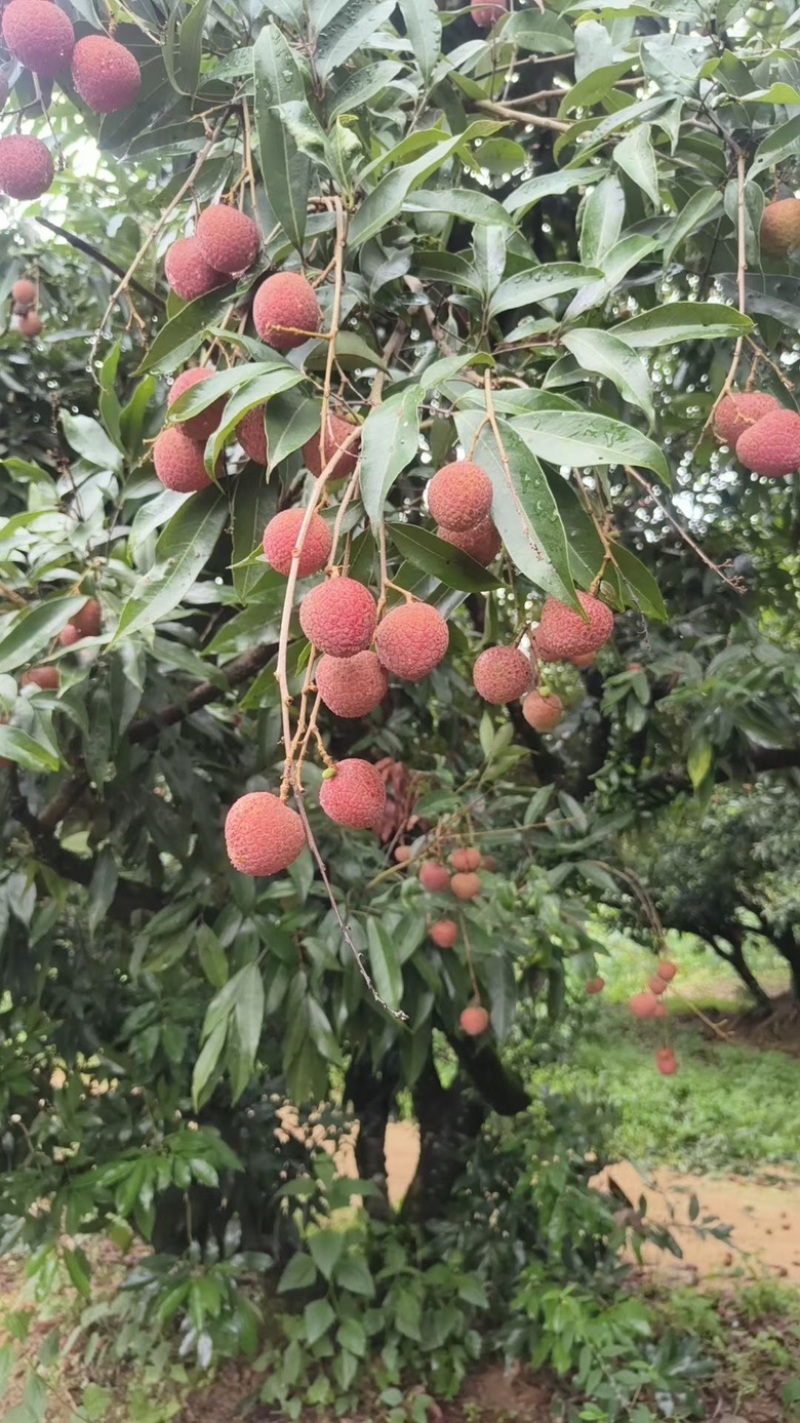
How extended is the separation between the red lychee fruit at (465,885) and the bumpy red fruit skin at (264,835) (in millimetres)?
992

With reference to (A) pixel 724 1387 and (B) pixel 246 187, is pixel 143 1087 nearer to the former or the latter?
(A) pixel 724 1387

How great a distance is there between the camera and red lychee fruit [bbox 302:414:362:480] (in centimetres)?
57

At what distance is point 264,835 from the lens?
0.56 meters

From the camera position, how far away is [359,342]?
628mm

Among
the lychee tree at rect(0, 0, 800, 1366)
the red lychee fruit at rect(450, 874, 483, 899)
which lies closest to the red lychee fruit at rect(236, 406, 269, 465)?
the lychee tree at rect(0, 0, 800, 1366)

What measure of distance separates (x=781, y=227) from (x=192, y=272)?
18.4 inches

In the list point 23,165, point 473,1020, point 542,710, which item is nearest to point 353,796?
point 542,710

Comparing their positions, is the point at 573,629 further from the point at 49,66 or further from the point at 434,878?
the point at 434,878

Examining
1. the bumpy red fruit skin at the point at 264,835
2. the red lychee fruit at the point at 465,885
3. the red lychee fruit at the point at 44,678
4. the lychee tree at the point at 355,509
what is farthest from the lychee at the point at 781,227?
the red lychee fruit at the point at 465,885

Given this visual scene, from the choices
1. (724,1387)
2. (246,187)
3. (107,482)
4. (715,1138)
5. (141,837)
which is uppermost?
(246,187)

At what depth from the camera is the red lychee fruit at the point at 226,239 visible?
65 cm

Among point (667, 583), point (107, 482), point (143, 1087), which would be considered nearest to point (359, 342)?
point (107, 482)

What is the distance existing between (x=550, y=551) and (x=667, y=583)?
164 centimetres

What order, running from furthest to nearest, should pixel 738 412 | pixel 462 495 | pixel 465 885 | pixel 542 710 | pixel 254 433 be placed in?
pixel 465 885 < pixel 542 710 < pixel 738 412 < pixel 254 433 < pixel 462 495
